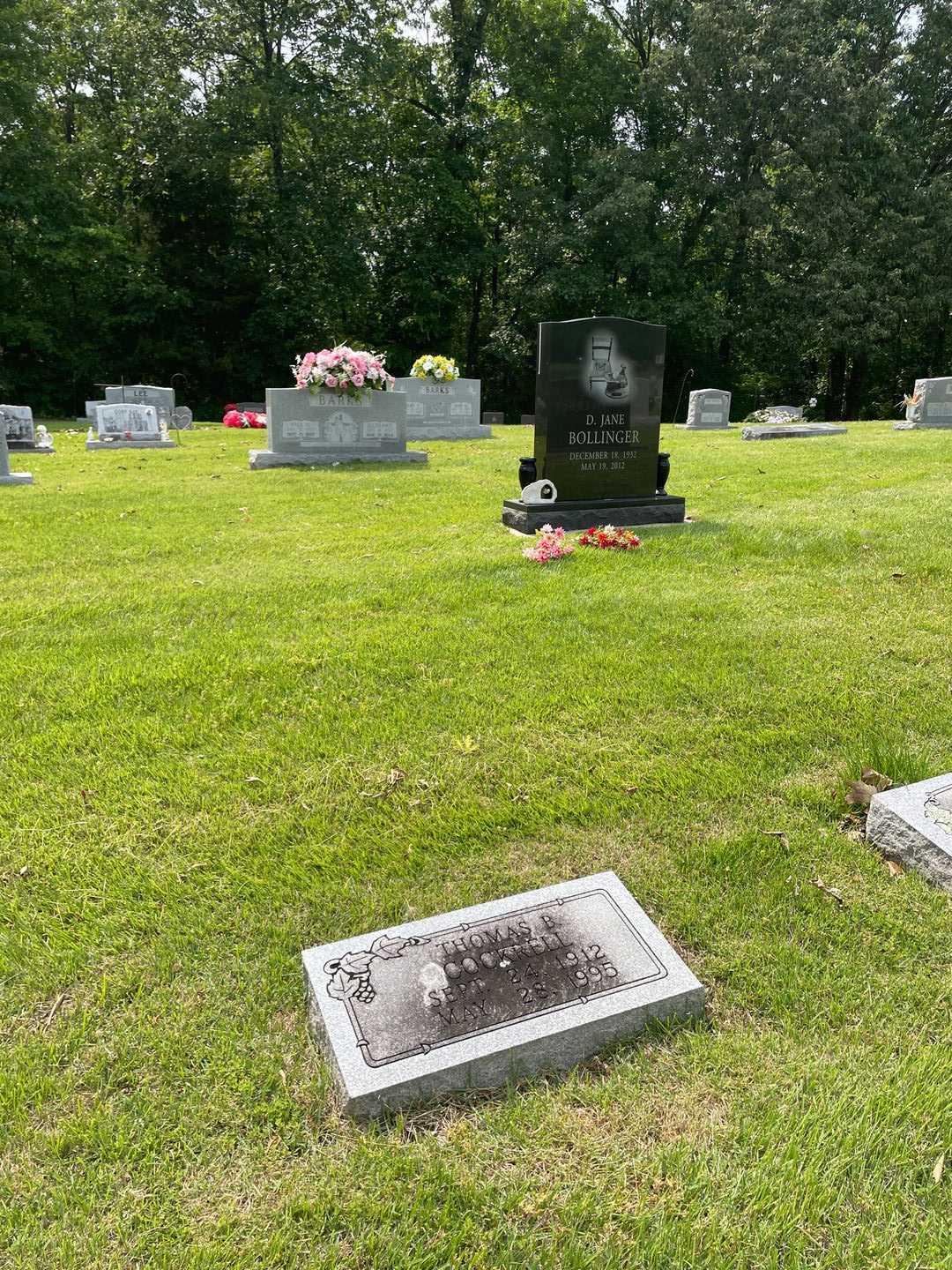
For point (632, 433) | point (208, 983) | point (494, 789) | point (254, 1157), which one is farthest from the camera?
point (632, 433)

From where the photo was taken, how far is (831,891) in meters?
2.24

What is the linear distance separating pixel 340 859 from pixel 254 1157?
94cm

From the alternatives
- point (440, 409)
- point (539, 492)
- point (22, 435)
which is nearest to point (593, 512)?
point (539, 492)

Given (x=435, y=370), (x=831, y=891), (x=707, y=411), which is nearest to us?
(x=831, y=891)

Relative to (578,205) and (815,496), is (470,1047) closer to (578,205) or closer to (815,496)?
(815,496)

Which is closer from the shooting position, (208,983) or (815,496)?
(208,983)

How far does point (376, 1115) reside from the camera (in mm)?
1596

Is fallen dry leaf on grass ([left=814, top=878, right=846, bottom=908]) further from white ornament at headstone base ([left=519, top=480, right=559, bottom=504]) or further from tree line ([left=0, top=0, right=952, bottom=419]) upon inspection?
tree line ([left=0, top=0, right=952, bottom=419])

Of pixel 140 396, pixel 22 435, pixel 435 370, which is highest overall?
pixel 435 370

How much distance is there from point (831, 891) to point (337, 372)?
10.1 meters

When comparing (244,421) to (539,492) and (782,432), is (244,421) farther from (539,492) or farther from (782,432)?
(539,492)

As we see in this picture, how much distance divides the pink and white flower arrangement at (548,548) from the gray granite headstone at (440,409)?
940 cm

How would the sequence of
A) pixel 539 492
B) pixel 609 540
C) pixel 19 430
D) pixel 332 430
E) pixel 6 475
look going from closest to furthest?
pixel 609 540 → pixel 539 492 → pixel 6 475 → pixel 332 430 → pixel 19 430

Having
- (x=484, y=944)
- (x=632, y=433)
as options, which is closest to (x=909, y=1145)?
(x=484, y=944)
